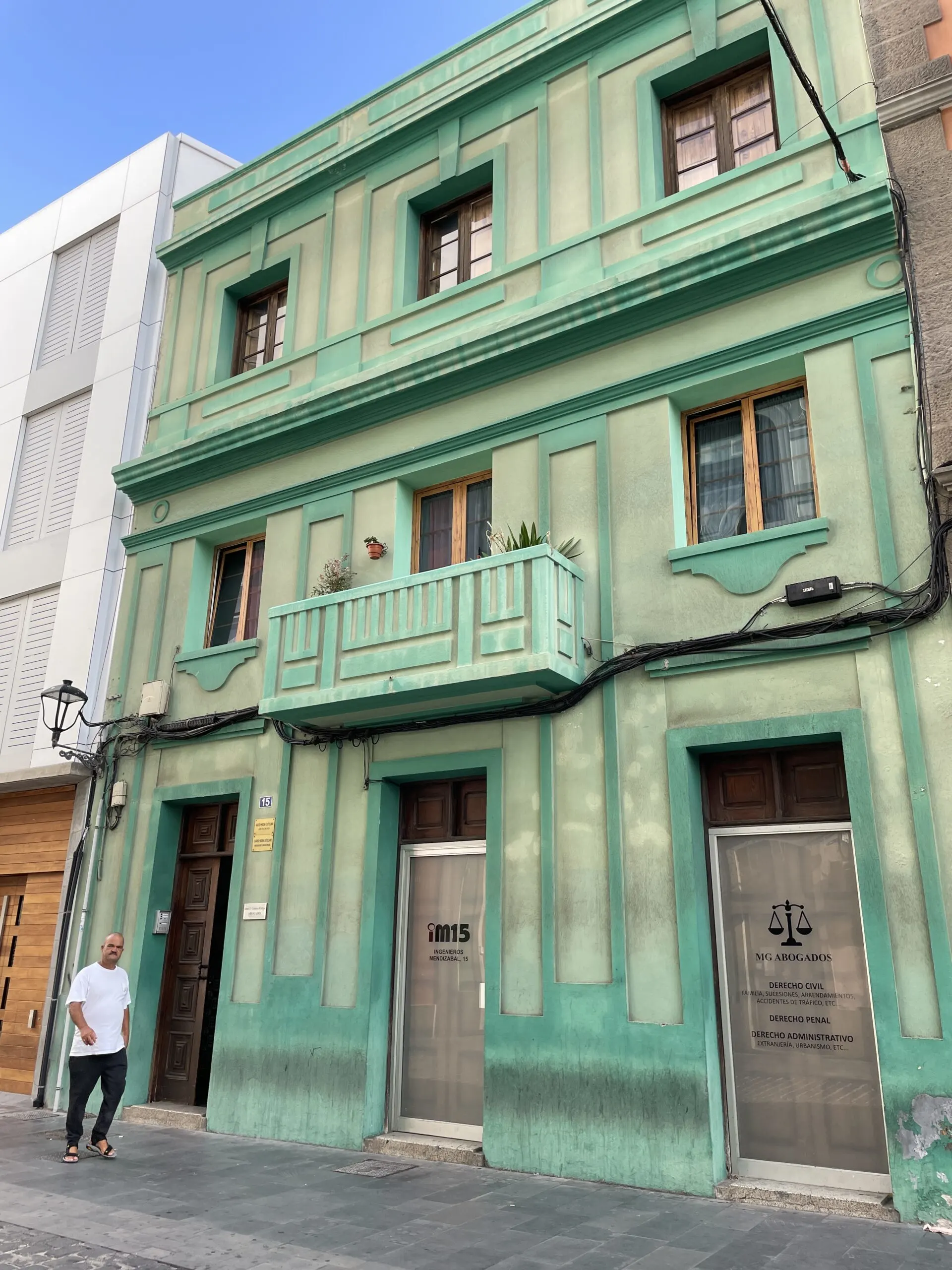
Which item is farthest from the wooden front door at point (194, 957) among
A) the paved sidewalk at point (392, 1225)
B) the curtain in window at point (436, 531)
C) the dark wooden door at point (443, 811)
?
the curtain in window at point (436, 531)

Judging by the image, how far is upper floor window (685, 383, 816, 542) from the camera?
301 inches

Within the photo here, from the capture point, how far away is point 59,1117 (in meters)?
9.72

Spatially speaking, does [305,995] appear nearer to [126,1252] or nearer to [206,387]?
[126,1252]

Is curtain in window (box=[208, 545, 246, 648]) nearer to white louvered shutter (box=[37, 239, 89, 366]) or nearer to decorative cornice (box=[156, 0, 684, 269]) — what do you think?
decorative cornice (box=[156, 0, 684, 269])

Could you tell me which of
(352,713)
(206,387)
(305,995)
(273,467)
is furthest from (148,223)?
(305,995)

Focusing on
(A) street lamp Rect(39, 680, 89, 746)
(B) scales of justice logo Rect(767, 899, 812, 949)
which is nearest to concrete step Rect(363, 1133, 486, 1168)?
(B) scales of justice logo Rect(767, 899, 812, 949)

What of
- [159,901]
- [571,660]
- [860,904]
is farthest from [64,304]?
[860,904]

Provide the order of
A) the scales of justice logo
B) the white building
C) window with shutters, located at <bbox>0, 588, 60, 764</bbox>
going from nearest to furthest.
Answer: the scales of justice logo < the white building < window with shutters, located at <bbox>0, 588, 60, 764</bbox>

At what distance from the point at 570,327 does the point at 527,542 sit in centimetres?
209

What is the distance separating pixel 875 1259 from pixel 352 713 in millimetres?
5478

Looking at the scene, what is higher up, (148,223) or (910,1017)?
(148,223)

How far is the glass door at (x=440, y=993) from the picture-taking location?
8031 millimetres

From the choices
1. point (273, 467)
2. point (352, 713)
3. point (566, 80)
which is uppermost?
point (566, 80)

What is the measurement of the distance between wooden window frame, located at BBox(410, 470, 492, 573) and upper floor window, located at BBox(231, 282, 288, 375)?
10.5 feet
